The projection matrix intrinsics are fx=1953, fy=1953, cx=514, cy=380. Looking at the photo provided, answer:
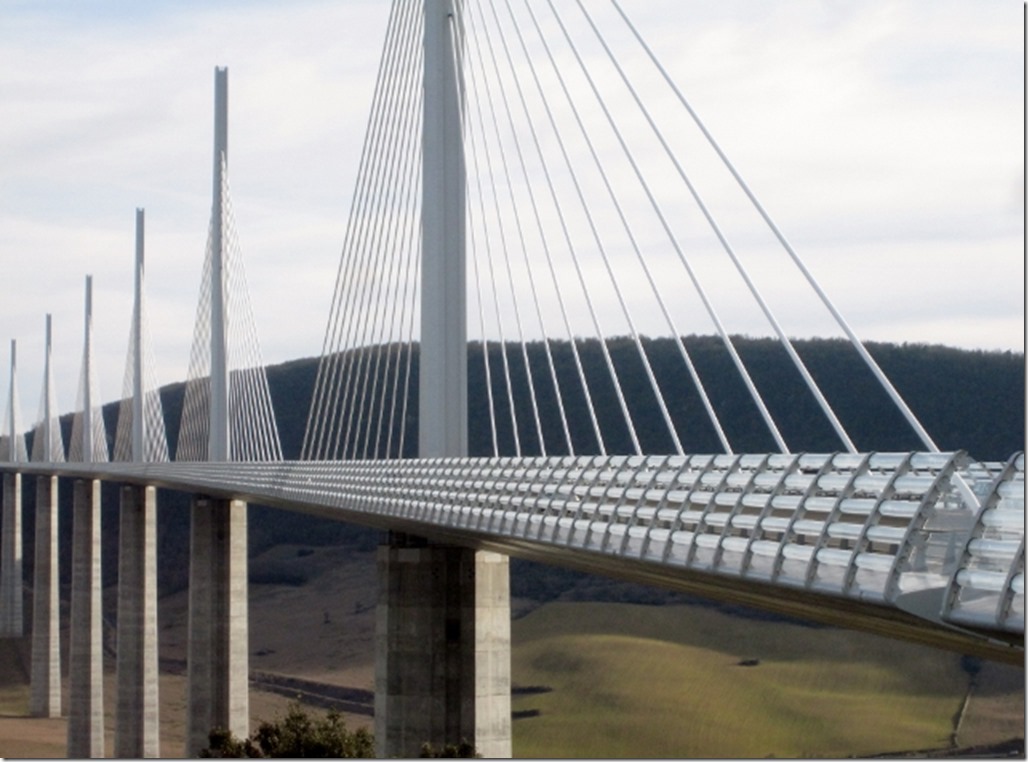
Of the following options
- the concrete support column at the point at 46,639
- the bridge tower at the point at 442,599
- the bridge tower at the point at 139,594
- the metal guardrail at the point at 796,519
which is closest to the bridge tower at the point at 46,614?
the concrete support column at the point at 46,639

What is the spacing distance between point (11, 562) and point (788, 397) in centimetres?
3267

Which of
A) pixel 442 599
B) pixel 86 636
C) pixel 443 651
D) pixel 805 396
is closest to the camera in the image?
pixel 443 651

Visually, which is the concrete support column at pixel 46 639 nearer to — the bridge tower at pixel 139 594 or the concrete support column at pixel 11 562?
the concrete support column at pixel 11 562

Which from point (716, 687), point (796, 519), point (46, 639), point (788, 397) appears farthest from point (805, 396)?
point (796, 519)

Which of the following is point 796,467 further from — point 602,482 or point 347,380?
point 347,380

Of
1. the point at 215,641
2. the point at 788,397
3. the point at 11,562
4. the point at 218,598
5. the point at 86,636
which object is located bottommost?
the point at 11,562

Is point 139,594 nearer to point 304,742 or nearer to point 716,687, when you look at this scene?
point 716,687

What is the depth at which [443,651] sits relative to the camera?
23.4 meters

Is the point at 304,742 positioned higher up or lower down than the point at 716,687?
higher up

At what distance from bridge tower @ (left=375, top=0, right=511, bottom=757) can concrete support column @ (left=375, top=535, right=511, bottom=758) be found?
0.5 inches

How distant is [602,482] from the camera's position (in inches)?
499

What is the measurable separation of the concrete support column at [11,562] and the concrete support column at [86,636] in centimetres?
1697

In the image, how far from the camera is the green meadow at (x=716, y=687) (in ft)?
170

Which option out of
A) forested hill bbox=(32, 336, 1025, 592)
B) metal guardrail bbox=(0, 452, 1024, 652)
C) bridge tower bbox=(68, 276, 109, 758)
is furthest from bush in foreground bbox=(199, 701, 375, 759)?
bridge tower bbox=(68, 276, 109, 758)
